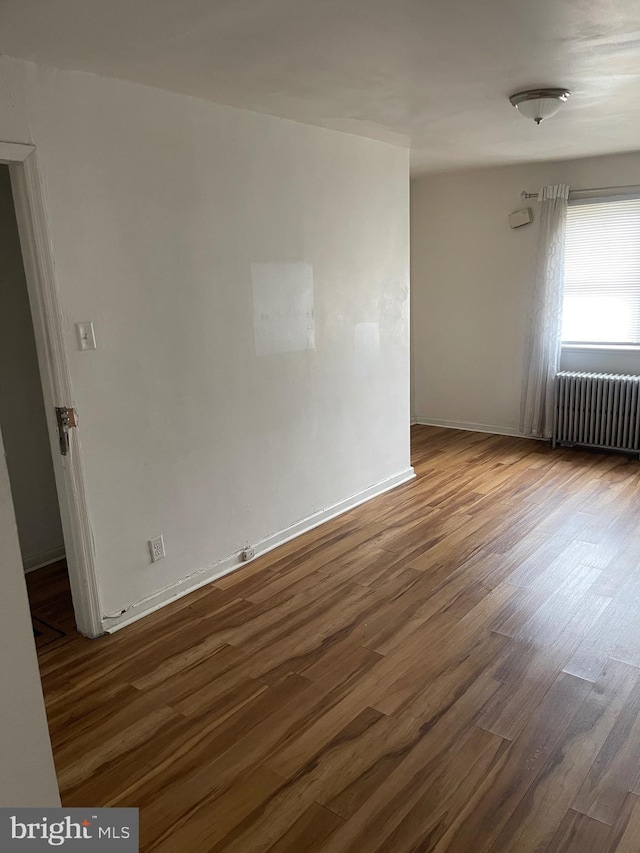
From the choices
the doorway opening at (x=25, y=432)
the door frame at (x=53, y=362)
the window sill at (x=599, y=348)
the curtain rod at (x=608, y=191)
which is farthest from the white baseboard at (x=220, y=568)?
the curtain rod at (x=608, y=191)

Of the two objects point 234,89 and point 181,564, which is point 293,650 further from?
point 234,89

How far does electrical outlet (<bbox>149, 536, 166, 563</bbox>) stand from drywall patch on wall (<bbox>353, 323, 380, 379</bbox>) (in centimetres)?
186

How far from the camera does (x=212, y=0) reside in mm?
1878

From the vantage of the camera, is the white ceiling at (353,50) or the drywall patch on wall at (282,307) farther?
the drywall patch on wall at (282,307)

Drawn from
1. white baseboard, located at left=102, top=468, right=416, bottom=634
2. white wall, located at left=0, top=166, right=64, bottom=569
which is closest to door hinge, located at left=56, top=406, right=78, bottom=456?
white baseboard, located at left=102, top=468, right=416, bottom=634

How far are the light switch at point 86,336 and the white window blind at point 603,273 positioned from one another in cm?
437

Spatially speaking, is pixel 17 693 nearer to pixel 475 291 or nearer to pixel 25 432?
pixel 25 432

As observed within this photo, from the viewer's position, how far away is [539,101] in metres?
3.03

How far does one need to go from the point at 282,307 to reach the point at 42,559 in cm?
211

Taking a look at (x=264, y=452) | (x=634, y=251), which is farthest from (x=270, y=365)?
(x=634, y=251)

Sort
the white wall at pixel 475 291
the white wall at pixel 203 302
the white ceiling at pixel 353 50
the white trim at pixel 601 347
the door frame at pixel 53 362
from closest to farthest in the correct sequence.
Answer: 1. the white ceiling at pixel 353 50
2. the door frame at pixel 53 362
3. the white wall at pixel 203 302
4. the white trim at pixel 601 347
5. the white wall at pixel 475 291

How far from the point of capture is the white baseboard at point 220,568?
9.86 ft

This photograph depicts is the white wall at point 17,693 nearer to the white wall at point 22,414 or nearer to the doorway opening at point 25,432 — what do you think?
the doorway opening at point 25,432

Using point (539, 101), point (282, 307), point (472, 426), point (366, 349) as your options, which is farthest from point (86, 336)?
point (472, 426)
